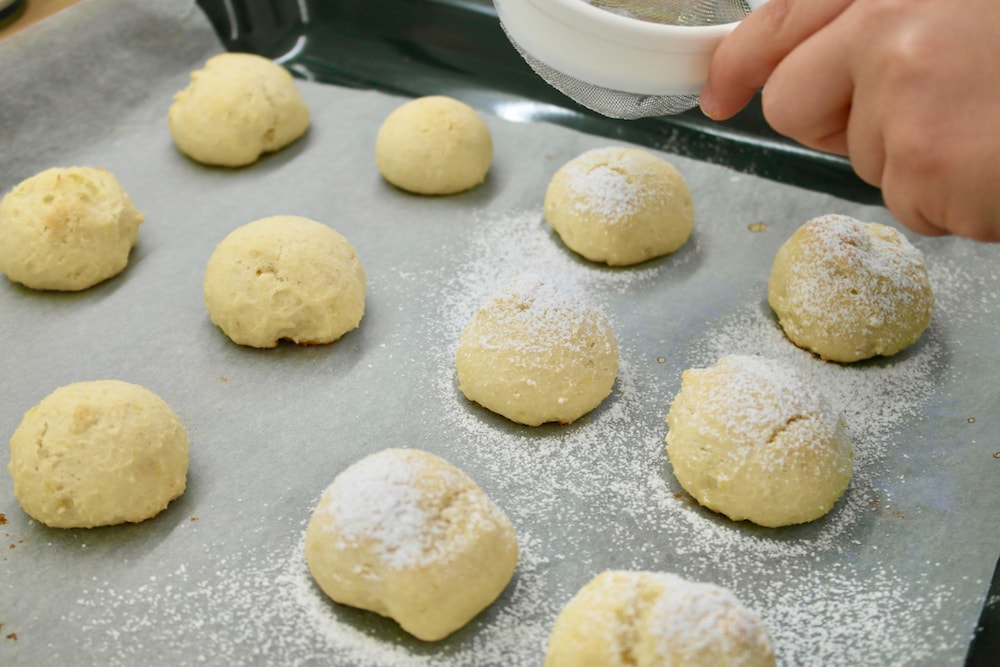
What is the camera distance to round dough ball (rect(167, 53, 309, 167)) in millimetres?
2484

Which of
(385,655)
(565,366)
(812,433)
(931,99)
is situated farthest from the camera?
(565,366)

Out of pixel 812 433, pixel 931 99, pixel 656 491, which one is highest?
pixel 931 99

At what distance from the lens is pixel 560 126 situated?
2.74 m

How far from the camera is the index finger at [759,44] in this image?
1371mm

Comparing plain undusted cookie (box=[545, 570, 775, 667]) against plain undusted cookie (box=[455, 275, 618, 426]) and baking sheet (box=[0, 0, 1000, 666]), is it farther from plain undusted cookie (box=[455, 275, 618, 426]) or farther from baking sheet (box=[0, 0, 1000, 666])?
plain undusted cookie (box=[455, 275, 618, 426])

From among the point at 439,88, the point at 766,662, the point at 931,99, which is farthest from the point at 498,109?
the point at 766,662

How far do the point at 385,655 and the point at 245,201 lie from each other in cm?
143

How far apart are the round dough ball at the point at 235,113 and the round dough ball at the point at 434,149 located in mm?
309

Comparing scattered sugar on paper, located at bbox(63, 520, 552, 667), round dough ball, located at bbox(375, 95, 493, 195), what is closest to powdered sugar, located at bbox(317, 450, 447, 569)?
scattered sugar on paper, located at bbox(63, 520, 552, 667)

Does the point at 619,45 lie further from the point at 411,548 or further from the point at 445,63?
the point at 445,63

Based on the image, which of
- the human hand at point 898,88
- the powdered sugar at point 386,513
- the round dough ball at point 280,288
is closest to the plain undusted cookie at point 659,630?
the powdered sugar at point 386,513

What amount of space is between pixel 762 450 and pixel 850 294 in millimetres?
577

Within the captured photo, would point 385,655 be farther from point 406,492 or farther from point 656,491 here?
point 656,491

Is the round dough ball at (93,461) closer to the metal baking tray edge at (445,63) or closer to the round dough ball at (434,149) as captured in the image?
the round dough ball at (434,149)
